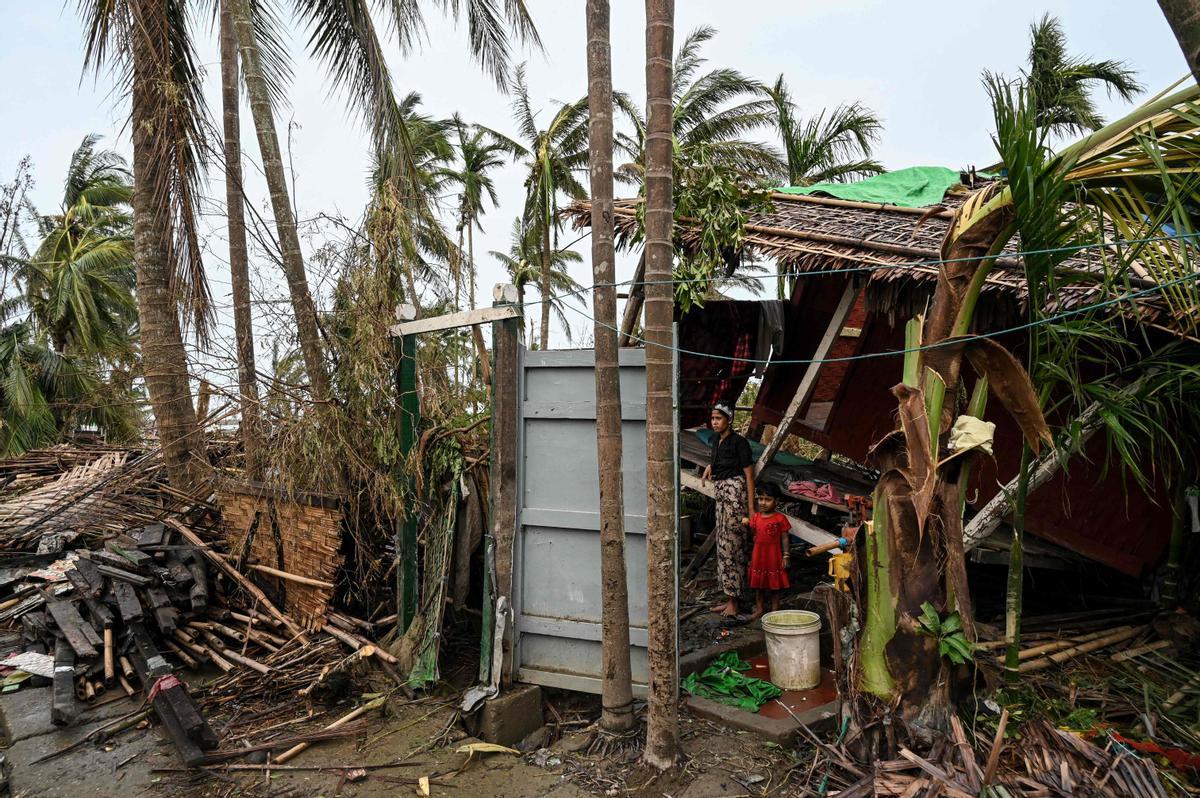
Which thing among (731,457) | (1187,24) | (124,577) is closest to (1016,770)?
(1187,24)

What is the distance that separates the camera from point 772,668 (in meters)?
5.32

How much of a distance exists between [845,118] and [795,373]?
33.7 ft

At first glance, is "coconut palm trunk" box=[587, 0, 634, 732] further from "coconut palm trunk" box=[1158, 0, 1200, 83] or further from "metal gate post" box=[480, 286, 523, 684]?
"coconut palm trunk" box=[1158, 0, 1200, 83]

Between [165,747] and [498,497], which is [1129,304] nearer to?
[498,497]

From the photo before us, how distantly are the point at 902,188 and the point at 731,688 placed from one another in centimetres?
544

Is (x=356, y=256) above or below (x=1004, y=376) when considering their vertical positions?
above

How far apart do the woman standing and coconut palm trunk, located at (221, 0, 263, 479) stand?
3.97m

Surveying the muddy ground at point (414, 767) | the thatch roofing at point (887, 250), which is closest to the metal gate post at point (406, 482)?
the muddy ground at point (414, 767)

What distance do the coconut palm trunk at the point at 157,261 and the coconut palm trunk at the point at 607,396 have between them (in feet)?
17.6

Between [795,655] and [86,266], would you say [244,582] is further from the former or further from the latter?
[86,266]

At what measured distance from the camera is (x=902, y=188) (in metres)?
7.94

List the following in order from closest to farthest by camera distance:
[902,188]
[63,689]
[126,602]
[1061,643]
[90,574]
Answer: [63,689], [1061,643], [126,602], [90,574], [902,188]

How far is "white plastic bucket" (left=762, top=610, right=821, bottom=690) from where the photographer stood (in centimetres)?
521

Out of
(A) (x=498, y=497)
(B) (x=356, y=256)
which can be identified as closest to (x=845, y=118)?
(B) (x=356, y=256)
